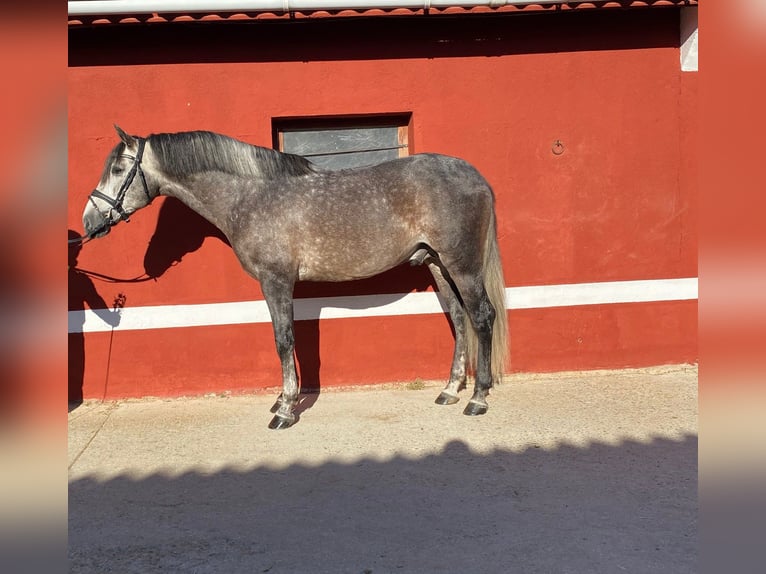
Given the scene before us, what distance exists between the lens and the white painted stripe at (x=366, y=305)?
519 centimetres

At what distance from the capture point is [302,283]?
528 cm

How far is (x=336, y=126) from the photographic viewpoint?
541 centimetres

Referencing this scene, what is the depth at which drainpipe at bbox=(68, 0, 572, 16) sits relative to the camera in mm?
4586

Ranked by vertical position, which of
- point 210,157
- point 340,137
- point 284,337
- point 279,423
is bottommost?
point 279,423

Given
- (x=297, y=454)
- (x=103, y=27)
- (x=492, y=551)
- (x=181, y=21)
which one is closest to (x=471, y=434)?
(x=297, y=454)

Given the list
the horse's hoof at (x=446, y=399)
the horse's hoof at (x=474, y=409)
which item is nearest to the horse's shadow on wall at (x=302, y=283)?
the horse's hoof at (x=446, y=399)

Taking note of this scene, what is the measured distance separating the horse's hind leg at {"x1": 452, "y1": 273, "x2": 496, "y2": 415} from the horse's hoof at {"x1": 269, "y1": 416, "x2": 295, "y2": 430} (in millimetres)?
1364

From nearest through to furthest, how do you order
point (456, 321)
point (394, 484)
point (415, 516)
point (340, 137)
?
point (415, 516) < point (394, 484) < point (456, 321) < point (340, 137)

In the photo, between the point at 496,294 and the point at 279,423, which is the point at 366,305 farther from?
the point at 279,423

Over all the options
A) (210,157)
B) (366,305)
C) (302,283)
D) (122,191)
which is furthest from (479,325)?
(122,191)

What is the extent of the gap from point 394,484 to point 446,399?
1.54 meters

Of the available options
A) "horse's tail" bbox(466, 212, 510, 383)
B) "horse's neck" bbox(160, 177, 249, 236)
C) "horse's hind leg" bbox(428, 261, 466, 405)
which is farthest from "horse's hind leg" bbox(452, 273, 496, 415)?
"horse's neck" bbox(160, 177, 249, 236)

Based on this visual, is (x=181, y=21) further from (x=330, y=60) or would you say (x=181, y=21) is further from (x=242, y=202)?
(x=242, y=202)

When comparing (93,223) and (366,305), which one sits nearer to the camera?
(93,223)
